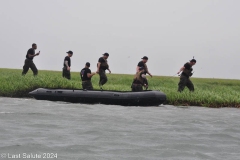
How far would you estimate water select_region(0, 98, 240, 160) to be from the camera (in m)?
10.9

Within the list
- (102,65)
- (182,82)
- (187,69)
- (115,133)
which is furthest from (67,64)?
(115,133)

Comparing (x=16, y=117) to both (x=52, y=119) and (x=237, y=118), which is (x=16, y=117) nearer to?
(x=52, y=119)

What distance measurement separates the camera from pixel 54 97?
22344mm

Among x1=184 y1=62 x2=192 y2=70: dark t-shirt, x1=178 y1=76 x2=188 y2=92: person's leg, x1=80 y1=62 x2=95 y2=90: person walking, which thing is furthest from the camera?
x1=178 y1=76 x2=188 y2=92: person's leg

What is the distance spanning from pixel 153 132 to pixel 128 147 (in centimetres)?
249

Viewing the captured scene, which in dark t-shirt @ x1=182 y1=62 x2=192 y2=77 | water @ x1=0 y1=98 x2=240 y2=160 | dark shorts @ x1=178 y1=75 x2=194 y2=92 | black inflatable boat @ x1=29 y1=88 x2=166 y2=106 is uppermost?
dark t-shirt @ x1=182 y1=62 x2=192 y2=77

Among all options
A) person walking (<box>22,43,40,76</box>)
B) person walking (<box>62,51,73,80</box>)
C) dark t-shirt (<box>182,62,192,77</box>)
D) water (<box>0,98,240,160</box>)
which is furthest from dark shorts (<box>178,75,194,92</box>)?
person walking (<box>22,43,40,76</box>)

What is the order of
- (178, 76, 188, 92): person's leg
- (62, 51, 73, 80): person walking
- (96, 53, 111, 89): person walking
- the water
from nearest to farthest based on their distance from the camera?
1. the water
2. (178, 76, 188, 92): person's leg
3. (96, 53, 111, 89): person walking
4. (62, 51, 73, 80): person walking

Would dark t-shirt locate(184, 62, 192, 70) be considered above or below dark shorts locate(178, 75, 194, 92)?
above

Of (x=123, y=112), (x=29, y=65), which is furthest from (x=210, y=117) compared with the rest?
(x=29, y=65)

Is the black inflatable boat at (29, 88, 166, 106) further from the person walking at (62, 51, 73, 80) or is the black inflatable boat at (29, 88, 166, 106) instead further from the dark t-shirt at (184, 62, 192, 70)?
the person walking at (62, 51, 73, 80)

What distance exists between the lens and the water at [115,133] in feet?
35.9

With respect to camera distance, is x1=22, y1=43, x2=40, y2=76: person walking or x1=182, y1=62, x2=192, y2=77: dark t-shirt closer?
x1=182, y1=62, x2=192, y2=77: dark t-shirt

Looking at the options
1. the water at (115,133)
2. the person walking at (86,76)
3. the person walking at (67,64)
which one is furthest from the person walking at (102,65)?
the water at (115,133)
